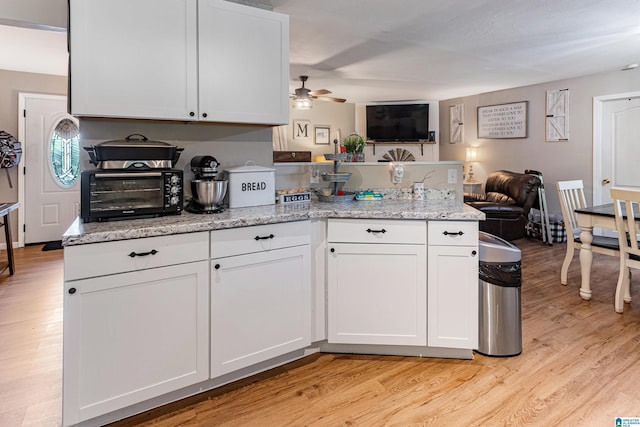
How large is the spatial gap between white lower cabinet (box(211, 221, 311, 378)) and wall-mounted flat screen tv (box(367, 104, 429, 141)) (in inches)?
244

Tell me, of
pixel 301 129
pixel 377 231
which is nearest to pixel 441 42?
pixel 377 231

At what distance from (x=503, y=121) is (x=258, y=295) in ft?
20.4

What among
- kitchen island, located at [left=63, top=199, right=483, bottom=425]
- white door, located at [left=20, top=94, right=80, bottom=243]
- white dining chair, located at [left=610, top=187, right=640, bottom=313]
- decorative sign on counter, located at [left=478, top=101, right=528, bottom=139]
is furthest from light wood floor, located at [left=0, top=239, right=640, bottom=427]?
decorative sign on counter, located at [left=478, top=101, right=528, bottom=139]

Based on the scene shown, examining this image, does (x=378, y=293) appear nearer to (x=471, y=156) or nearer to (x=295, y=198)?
(x=295, y=198)

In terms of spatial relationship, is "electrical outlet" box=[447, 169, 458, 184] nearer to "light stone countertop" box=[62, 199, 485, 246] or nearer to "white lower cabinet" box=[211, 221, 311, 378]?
"light stone countertop" box=[62, 199, 485, 246]

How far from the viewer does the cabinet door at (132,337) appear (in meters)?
1.62

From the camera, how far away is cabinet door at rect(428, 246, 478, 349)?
2.21m

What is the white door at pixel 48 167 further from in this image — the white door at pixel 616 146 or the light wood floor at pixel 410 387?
the white door at pixel 616 146

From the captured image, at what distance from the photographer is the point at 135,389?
175cm

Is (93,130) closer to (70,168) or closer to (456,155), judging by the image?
(70,168)

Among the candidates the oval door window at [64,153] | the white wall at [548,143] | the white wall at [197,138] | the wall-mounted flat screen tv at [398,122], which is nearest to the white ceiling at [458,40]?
the white wall at [548,143]

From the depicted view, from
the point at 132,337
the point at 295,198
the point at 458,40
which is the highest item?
the point at 458,40

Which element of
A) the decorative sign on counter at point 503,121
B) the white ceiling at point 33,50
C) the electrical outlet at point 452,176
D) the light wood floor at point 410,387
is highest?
the white ceiling at point 33,50

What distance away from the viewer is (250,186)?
235 centimetres
